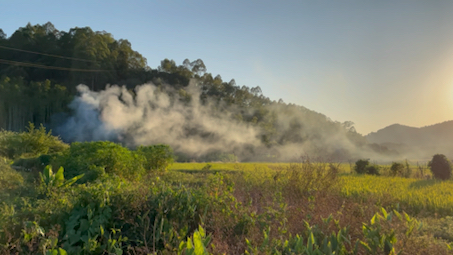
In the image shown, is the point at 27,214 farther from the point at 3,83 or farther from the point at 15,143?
the point at 3,83

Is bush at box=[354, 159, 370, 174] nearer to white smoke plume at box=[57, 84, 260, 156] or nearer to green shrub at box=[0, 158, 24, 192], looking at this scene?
green shrub at box=[0, 158, 24, 192]

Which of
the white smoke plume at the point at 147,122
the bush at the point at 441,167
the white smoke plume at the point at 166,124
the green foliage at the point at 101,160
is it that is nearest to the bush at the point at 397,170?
the bush at the point at 441,167

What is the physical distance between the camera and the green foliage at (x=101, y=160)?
8688mm

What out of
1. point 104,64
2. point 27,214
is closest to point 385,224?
point 27,214

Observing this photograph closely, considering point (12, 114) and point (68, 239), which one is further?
point (12, 114)

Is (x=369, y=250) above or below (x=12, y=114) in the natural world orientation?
below

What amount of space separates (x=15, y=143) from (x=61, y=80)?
28703 millimetres

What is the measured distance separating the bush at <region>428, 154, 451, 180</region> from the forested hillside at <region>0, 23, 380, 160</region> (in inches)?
855

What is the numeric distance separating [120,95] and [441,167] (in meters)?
31.0

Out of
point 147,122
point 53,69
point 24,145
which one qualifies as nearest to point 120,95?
point 147,122

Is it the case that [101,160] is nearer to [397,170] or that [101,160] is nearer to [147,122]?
[397,170]

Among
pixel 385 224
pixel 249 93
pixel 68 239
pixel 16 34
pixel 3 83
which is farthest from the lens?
pixel 249 93

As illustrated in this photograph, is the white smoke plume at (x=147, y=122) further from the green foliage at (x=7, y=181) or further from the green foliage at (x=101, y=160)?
the green foliage at (x=7, y=181)

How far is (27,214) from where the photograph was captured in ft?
13.5
